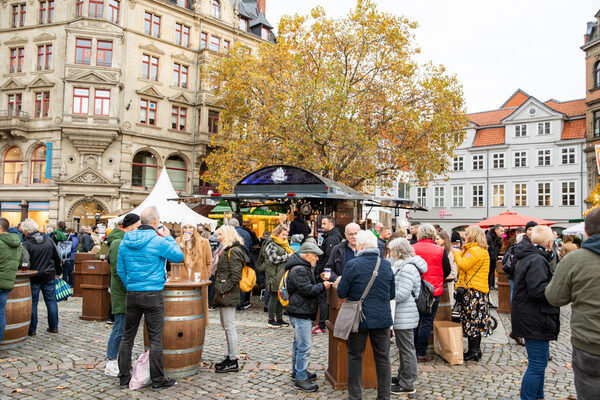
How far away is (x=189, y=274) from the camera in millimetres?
6965

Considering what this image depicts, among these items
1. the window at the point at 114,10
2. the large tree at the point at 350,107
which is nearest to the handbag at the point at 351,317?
the large tree at the point at 350,107

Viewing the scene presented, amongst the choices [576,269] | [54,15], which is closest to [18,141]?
[54,15]

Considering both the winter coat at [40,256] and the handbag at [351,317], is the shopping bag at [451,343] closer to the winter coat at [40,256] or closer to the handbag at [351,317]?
the handbag at [351,317]

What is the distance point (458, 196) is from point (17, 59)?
3799cm

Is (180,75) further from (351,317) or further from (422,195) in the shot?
(351,317)

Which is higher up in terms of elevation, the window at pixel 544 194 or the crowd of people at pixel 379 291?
the window at pixel 544 194

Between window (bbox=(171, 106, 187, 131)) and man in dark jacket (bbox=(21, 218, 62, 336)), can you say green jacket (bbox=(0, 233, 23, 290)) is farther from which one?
window (bbox=(171, 106, 187, 131))

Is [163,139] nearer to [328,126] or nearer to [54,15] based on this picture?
[54,15]

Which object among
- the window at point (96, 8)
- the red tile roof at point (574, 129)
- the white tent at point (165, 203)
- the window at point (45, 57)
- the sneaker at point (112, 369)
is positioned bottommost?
the sneaker at point (112, 369)

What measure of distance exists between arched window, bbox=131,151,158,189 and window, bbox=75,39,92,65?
21.2 feet

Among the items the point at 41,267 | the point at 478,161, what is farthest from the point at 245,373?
the point at 478,161

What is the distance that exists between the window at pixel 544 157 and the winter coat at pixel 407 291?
4004 centimetres

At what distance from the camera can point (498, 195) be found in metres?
42.8

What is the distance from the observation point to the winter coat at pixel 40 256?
25.9 ft
